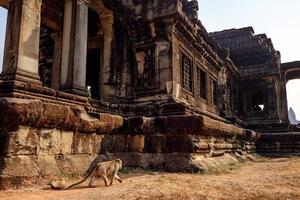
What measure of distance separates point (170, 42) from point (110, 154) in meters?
4.42

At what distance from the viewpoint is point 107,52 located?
9141 mm

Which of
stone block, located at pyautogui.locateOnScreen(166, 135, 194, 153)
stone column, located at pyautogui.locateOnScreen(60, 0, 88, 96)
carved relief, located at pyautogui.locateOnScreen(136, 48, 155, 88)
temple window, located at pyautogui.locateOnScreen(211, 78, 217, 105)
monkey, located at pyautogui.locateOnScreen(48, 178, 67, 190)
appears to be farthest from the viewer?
temple window, located at pyautogui.locateOnScreen(211, 78, 217, 105)

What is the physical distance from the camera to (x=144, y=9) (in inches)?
A: 363

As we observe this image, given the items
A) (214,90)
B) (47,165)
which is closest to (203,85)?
(214,90)

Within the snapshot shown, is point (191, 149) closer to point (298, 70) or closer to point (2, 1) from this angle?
point (2, 1)

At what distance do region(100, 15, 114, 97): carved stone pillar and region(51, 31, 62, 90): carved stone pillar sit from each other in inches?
78.9

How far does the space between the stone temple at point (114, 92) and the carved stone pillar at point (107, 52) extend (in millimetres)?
32

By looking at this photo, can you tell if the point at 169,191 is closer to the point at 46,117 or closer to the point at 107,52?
the point at 46,117

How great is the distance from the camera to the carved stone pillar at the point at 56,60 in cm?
1018

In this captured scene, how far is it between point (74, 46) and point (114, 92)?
1983 mm

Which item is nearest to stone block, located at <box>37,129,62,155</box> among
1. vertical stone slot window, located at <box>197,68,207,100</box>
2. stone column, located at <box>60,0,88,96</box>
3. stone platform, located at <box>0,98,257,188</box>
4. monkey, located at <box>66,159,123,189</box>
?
stone platform, located at <box>0,98,257,188</box>

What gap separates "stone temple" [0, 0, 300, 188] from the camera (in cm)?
433

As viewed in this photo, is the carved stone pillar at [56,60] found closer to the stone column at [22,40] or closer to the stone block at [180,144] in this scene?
the stone column at [22,40]

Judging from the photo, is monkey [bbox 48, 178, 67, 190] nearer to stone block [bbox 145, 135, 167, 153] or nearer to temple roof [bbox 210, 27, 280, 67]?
stone block [bbox 145, 135, 167, 153]
